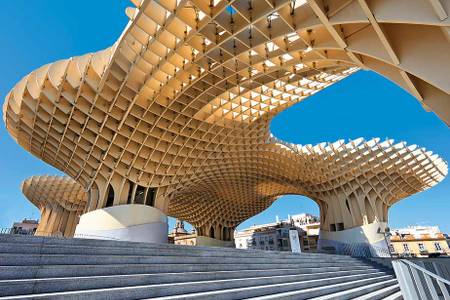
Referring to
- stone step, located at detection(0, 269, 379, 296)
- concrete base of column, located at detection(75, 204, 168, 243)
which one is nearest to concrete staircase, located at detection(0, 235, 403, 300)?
stone step, located at detection(0, 269, 379, 296)

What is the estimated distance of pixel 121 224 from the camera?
72.2 ft

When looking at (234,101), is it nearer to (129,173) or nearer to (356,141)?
(129,173)

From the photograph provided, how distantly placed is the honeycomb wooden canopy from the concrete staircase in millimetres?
7687

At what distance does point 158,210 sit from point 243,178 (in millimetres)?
17480

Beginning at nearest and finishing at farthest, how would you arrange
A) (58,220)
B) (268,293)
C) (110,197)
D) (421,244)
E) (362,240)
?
1. (268,293)
2. (110,197)
3. (362,240)
4. (58,220)
5. (421,244)

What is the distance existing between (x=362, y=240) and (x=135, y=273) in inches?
1351

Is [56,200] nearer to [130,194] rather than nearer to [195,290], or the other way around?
[130,194]

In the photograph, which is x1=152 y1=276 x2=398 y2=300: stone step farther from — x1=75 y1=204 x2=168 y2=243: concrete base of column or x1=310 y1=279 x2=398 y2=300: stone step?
x1=75 y1=204 x2=168 y2=243: concrete base of column

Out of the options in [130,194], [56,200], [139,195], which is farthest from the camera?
[56,200]

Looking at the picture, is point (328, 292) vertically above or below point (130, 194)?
below

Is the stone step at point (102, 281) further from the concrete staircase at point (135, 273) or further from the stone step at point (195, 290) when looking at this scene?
the stone step at point (195, 290)

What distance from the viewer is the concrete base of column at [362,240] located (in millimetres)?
31172

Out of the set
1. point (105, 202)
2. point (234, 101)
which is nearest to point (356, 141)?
Answer: point (234, 101)

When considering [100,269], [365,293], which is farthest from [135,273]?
[365,293]
